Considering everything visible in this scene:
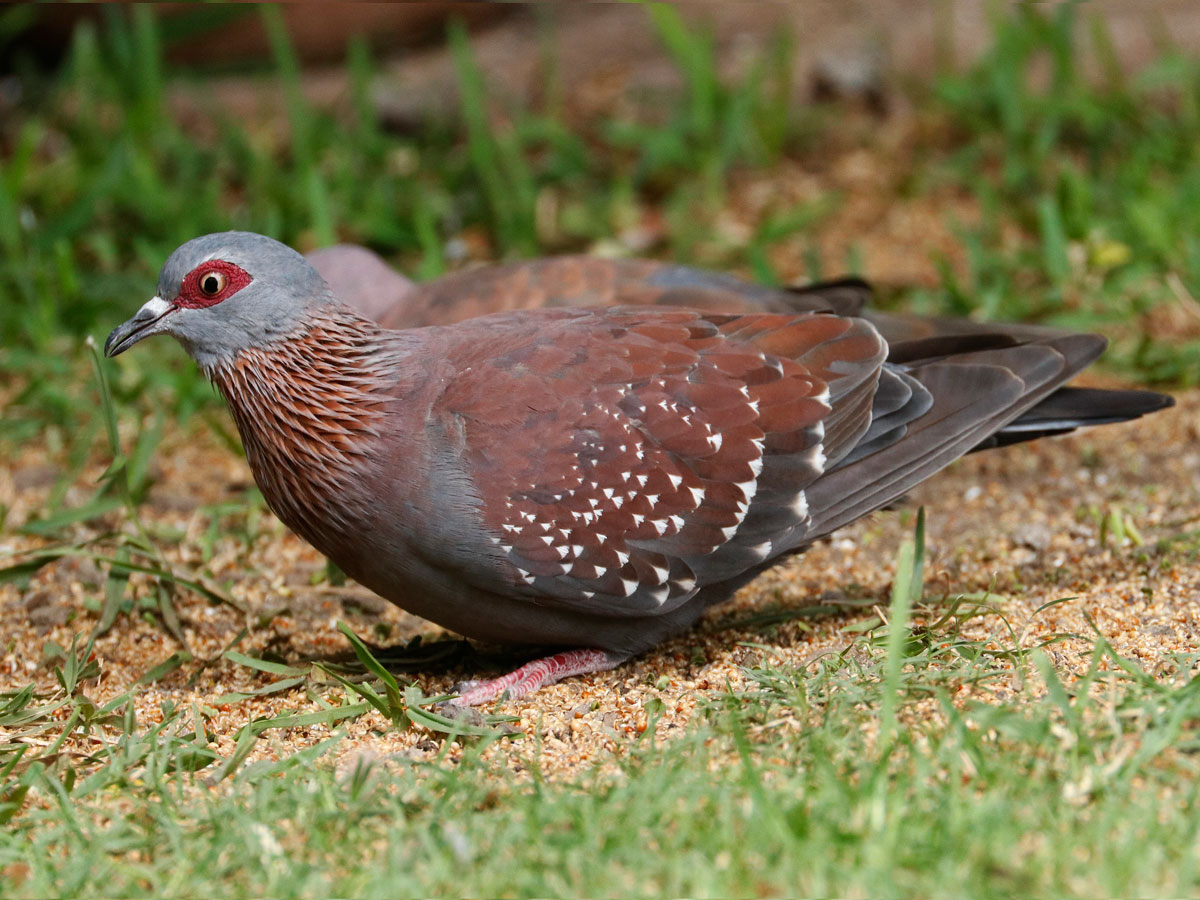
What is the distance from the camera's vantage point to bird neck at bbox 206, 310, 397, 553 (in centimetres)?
379

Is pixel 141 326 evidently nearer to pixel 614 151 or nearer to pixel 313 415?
pixel 313 415

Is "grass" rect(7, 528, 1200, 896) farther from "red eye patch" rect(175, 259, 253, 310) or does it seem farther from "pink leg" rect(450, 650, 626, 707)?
"red eye patch" rect(175, 259, 253, 310)

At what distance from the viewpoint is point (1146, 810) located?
8.77ft

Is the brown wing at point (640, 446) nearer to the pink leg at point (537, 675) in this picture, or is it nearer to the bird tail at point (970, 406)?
the bird tail at point (970, 406)

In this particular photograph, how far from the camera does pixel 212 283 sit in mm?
3854

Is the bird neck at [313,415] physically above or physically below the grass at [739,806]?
above

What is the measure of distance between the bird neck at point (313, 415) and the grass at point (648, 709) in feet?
1.54

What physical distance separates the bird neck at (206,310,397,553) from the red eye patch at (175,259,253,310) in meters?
0.17

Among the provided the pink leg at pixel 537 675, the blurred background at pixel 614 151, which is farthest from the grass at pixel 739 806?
the blurred background at pixel 614 151

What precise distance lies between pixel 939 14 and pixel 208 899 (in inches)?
277

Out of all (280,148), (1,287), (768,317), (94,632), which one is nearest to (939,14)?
(280,148)

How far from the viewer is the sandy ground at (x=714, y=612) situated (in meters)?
3.63

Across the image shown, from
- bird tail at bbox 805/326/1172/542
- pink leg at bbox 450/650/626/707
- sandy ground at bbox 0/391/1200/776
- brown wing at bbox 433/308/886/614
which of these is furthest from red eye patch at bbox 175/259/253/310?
bird tail at bbox 805/326/1172/542

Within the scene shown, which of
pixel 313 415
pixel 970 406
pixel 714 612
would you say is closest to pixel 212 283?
pixel 313 415
